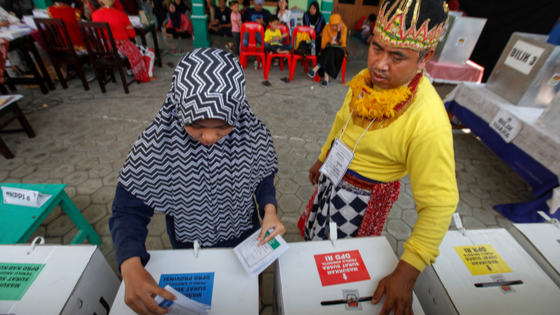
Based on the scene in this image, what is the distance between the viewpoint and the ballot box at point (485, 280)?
0.88 meters

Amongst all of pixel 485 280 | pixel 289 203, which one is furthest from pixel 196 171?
pixel 289 203

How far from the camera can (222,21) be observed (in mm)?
7949

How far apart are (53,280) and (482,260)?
1.69 meters

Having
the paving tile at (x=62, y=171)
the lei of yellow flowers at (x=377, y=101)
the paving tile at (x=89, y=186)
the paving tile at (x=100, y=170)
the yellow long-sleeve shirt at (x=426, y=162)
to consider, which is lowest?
the paving tile at (x=89, y=186)

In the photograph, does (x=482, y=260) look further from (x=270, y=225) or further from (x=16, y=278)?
(x=16, y=278)

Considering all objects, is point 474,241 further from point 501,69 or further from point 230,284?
point 501,69

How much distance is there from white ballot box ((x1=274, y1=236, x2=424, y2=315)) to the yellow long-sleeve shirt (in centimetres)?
13

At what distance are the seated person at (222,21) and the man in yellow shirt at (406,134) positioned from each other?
792 centimetres

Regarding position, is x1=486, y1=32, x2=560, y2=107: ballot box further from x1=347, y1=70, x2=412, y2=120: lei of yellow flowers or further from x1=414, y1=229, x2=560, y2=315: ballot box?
x1=347, y1=70, x2=412, y2=120: lei of yellow flowers

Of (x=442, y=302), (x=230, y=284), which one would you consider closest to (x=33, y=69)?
(x=230, y=284)

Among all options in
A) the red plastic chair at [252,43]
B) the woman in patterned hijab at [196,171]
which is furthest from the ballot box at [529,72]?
the red plastic chair at [252,43]

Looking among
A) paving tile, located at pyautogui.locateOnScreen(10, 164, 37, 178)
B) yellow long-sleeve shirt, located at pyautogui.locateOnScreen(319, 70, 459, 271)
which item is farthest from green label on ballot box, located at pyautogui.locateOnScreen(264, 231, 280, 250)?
paving tile, located at pyautogui.locateOnScreen(10, 164, 37, 178)

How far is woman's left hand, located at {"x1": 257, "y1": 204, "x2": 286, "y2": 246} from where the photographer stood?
99 cm

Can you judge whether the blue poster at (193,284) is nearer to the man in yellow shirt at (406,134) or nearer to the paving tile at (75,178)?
the man in yellow shirt at (406,134)
